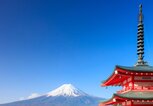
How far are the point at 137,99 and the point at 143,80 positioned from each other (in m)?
2.73

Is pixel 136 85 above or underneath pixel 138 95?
above

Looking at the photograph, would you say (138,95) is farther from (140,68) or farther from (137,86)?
(140,68)

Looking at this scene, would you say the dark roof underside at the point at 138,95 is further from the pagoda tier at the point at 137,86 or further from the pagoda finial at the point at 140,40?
the pagoda finial at the point at 140,40

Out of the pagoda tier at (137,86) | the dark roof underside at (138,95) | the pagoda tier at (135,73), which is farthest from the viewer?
the pagoda tier at (135,73)

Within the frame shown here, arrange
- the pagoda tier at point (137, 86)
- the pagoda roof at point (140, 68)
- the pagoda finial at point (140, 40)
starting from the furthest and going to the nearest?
the pagoda finial at point (140, 40) → the pagoda roof at point (140, 68) → the pagoda tier at point (137, 86)

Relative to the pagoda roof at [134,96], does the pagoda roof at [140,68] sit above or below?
above

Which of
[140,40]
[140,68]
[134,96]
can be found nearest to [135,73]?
[140,68]

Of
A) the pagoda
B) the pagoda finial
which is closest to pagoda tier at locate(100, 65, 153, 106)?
the pagoda

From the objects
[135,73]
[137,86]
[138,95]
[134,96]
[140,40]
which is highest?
[140,40]

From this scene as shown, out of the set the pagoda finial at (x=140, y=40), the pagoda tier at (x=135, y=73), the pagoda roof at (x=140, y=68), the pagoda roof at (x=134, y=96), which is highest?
the pagoda finial at (x=140, y=40)

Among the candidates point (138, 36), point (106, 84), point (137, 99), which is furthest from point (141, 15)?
point (137, 99)

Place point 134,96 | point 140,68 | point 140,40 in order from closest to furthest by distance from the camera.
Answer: point 134,96 → point 140,68 → point 140,40

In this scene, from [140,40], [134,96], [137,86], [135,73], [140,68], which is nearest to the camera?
[134,96]

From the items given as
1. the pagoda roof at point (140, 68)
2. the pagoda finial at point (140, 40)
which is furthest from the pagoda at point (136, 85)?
the pagoda finial at point (140, 40)
